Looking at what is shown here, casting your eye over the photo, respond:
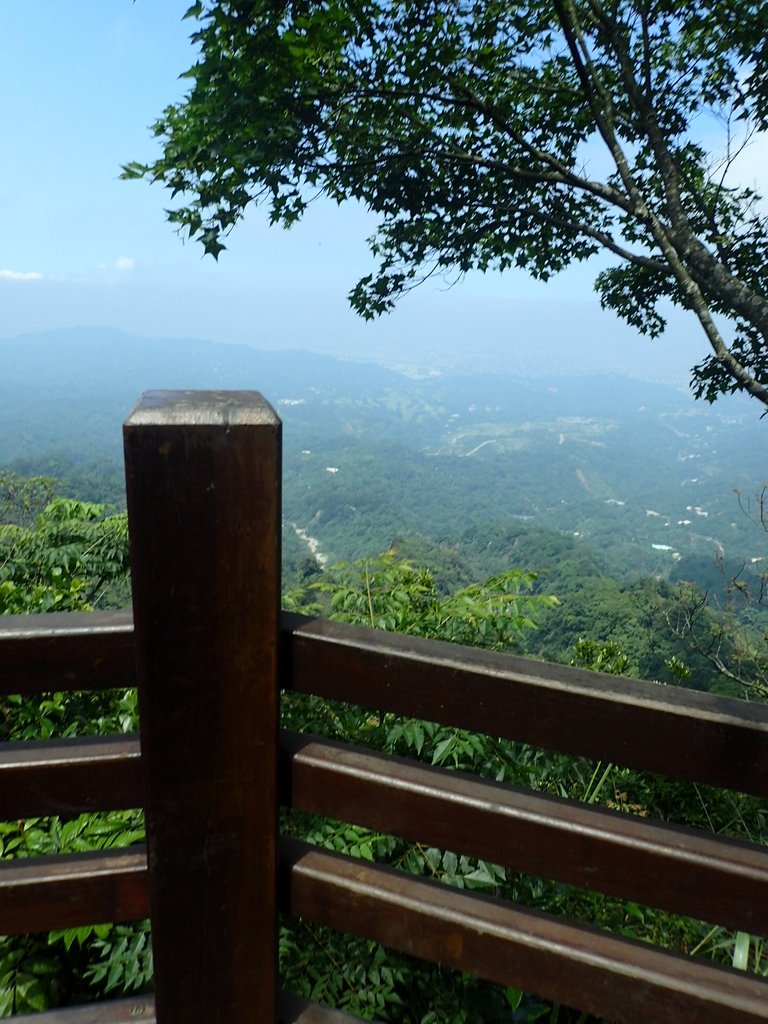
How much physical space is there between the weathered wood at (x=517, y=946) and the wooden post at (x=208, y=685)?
74mm

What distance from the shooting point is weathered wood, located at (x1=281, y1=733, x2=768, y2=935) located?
0.76m

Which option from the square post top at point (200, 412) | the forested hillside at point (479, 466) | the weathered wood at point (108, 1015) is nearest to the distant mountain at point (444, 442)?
the forested hillside at point (479, 466)

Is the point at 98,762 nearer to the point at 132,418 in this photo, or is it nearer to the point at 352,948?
the point at 132,418

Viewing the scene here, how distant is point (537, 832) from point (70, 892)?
571mm

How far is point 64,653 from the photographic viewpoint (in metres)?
0.75

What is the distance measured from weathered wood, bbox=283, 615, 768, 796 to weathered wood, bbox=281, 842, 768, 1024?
9.9 inches

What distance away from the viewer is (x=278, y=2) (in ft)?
16.3

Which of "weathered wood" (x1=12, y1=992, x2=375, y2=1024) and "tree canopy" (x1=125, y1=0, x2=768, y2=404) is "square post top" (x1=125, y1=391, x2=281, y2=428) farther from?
"tree canopy" (x1=125, y1=0, x2=768, y2=404)

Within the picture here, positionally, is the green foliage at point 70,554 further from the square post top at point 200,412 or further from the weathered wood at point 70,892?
the square post top at point 200,412

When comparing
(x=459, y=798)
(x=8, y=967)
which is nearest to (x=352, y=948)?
(x=8, y=967)

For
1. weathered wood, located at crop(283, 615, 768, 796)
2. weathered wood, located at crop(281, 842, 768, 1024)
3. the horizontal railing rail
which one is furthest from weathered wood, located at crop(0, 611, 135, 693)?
weathered wood, located at crop(281, 842, 768, 1024)

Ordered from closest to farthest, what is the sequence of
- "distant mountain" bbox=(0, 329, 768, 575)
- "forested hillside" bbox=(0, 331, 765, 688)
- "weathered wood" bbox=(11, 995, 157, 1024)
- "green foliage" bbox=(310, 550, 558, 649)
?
"weathered wood" bbox=(11, 995, 157, 1024)
"green foliage" bbox=(310, 550, 558, 649)
"forested hillside" bbox=(0, 331, 765, 688)
"distant mountain" bbox=(0, 329, 768, 575)

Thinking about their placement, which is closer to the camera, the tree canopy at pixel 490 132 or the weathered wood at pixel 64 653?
the weathered wood at pixel 64 653

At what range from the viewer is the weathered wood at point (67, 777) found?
0.79 metres
